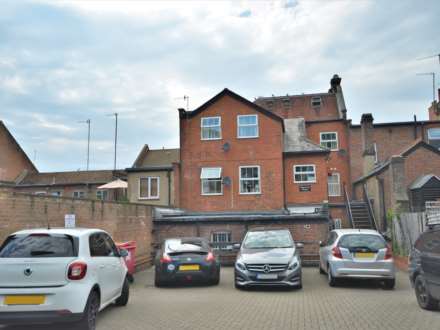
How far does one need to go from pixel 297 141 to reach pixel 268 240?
521 inches

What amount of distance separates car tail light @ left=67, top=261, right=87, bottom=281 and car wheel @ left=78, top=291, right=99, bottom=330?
16.4 inches

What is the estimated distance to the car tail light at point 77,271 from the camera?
5898 mm

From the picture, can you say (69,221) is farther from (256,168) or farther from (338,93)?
(338,93)

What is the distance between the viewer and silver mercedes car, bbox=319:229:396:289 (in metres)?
10.2

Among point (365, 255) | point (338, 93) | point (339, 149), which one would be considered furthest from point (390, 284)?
point (338, 93)

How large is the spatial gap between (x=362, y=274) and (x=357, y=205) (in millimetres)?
13849

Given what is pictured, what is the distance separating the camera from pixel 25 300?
18.7 feet

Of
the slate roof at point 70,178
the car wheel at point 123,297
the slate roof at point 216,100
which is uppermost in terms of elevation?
the slate roof at point 216,100

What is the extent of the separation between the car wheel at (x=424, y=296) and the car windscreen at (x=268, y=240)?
3620 millimetres

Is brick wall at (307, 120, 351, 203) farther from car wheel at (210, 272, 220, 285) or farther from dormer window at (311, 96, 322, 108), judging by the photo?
car wheel at (210, 272, 220, 285)

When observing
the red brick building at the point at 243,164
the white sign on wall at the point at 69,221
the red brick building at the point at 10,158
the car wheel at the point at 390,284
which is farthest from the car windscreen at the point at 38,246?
the red brick building at the point at 10,158

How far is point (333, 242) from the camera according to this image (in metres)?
11.1

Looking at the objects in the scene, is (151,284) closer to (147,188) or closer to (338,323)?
(338,323)

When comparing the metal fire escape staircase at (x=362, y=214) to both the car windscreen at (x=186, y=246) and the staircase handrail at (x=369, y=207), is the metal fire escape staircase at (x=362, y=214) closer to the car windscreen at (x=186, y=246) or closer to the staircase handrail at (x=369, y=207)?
the staircase handrail at (x=369, y=207)
